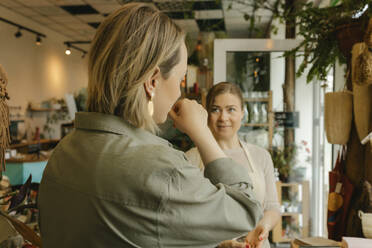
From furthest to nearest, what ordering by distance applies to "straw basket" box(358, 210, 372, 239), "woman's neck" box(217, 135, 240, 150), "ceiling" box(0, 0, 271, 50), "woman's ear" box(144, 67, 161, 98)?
"ceiling" box(0, 0, 271, 50) → "woman's neck" box(217, 135, 240, 150) → "straw basket" box(358, 210, 372, 239) → "woman's ear" box(144, 67, 161, 98)

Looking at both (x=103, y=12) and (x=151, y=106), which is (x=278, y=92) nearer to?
(x=151, y=106)

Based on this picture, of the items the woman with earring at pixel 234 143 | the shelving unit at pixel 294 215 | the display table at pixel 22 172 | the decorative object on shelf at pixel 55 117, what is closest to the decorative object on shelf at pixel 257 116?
the shelving unit at pixel 294 215

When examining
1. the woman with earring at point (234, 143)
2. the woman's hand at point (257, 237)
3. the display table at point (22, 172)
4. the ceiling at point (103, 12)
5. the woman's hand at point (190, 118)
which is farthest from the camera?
the ceiling at point (103, 12)

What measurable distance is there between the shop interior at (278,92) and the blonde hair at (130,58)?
0.79 ft

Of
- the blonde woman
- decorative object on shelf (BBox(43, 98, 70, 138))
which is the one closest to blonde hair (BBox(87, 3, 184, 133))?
the blonde woman

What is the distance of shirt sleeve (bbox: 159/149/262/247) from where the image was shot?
589mm

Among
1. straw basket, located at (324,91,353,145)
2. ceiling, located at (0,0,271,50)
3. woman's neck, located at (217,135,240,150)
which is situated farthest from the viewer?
ceiling, located at (0,0,271,50)

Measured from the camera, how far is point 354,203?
1.35 metres

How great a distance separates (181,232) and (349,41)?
4.26 feet

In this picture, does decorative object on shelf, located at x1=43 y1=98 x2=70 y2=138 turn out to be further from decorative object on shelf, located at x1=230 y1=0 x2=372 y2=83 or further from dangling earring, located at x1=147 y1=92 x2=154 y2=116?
dangling earring, located at x1=147 y1=92 x2=154 y2=116

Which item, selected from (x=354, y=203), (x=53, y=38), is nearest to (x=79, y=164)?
(x=354, y=203)

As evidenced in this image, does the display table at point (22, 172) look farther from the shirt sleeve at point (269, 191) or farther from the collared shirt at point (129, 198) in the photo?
the collared shirt at point (129, 198)

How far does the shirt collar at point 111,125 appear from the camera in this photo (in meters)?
0.67

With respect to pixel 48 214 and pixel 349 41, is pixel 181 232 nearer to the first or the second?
pixel 48 214
